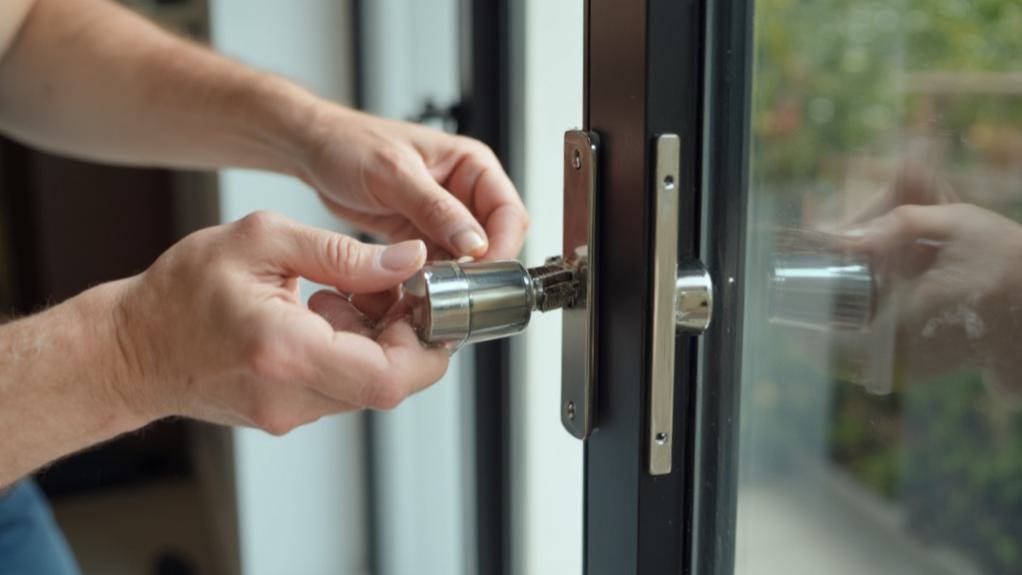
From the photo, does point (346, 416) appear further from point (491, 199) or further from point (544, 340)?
point (491, 199)

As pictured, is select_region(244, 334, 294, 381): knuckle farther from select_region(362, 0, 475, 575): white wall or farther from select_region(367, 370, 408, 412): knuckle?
select_region(362, 0, 475, 575): white wall

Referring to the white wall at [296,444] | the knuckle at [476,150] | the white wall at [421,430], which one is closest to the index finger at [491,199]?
the knuckle at [476,150]

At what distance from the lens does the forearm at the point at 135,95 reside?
787mm

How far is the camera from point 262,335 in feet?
1.52

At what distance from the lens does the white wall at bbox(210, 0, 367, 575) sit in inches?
56.0

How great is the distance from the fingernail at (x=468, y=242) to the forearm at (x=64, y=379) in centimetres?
21

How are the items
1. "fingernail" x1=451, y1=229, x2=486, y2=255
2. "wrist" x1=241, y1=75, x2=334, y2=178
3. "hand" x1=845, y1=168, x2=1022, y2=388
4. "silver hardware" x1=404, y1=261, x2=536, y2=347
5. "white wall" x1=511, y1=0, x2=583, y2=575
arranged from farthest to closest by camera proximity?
"white wall" x1=511, y1=0, x2=583, y2=575 → "wrist" x1=241, y1=75, x2=334, y2=178 → "fingernail" x1=451, y1=229, x2=486, y2=255 → "silver hardware" x1=404, y1=261, x2=536, y2=347 → "hand" x1=845, y1=168, x2=1022, y2=388

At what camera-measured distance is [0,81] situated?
94 centimetres

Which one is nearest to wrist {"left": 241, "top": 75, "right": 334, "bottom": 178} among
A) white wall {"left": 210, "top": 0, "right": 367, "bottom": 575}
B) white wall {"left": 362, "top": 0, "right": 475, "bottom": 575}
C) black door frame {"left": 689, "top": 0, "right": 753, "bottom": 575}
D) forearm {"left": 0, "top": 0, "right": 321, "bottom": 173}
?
forearm {"left": 0, "top": 0, "right": 321, "bottom": 173}

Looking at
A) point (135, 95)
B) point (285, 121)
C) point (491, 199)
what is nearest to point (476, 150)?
point (491, 199)

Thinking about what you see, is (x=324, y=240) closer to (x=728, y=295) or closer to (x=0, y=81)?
(x=728, y=295)

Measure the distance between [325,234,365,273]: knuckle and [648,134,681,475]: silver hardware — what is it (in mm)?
162

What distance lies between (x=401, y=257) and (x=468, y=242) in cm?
10

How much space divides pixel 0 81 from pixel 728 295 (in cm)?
81
